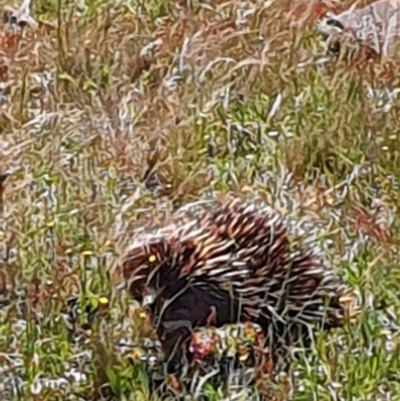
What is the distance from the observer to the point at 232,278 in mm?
3434

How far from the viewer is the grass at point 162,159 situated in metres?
3.53

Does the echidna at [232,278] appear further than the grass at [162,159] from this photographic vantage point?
No

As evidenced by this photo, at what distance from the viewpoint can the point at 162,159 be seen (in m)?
4.61

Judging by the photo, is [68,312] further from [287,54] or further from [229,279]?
[287,54]

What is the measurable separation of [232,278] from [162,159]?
4.11 feet

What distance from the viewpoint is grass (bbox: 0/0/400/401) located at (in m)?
3.53

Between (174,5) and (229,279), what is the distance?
2597mm

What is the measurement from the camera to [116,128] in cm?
473

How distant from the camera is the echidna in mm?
3389

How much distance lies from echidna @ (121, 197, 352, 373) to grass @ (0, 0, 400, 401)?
111 mm

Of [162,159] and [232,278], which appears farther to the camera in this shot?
[162,159]

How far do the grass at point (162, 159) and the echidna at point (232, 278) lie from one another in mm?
111

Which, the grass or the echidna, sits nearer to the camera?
the echidna

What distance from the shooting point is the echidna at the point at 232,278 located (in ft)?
11.1
